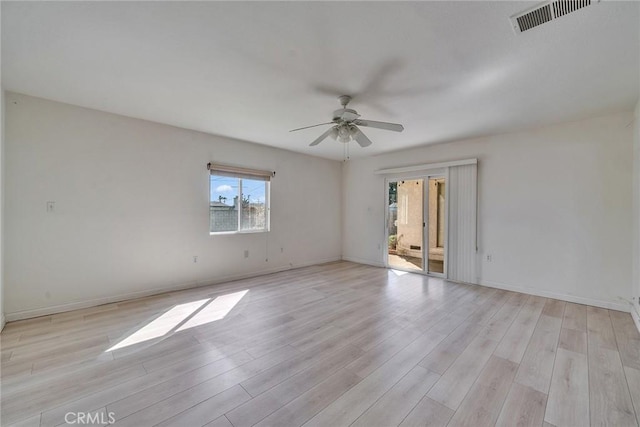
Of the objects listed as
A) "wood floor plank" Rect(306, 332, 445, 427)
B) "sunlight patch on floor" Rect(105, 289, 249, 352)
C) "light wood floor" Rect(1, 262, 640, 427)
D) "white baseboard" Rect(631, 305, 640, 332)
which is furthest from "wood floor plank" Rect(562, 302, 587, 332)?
"sunlight patch on floor" Rect(105, 289, 249, 352)

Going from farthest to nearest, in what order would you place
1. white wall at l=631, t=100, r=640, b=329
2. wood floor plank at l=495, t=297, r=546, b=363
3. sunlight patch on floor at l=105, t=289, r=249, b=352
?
white wall at l=631, t=100, r=640, b=329 < sunlight patch on floor at l=105, t=289, r=249, b=352 < wood floor plank at l=495, t=297, r=546, b=363

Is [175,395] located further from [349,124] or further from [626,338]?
[626,338]

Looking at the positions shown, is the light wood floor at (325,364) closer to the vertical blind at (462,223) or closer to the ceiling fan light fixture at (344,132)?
the vertical blind at (462,223)

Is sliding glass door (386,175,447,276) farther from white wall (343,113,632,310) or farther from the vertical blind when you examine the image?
white wall (343,113,632,310)

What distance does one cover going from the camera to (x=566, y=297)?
11.8ft

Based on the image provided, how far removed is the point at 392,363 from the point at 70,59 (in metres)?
3.81

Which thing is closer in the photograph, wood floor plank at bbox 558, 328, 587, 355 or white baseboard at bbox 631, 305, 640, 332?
wood floor plank at bbox 558, 328, 587, 355

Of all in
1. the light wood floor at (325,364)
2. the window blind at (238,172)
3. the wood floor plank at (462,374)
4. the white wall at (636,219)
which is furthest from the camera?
the window blind at (238,172)

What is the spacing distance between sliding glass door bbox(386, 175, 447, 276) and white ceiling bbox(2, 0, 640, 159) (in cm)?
232

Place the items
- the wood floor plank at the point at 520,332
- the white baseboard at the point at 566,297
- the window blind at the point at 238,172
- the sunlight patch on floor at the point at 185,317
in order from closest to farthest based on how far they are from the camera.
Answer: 1. the wood floor plank at the point at 520,332
2. the sunlight patch on floor at the point at 185,317
3. the white baseboard at the point at 566,297
4. the window blind at the point at 238,172

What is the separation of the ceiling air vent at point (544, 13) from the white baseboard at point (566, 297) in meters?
3.69

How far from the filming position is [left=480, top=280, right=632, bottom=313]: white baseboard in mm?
3244

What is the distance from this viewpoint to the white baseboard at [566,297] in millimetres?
3244

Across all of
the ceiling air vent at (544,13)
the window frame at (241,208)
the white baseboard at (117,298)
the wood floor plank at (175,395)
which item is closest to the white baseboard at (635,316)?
the ceiling air vent at (544,13)
